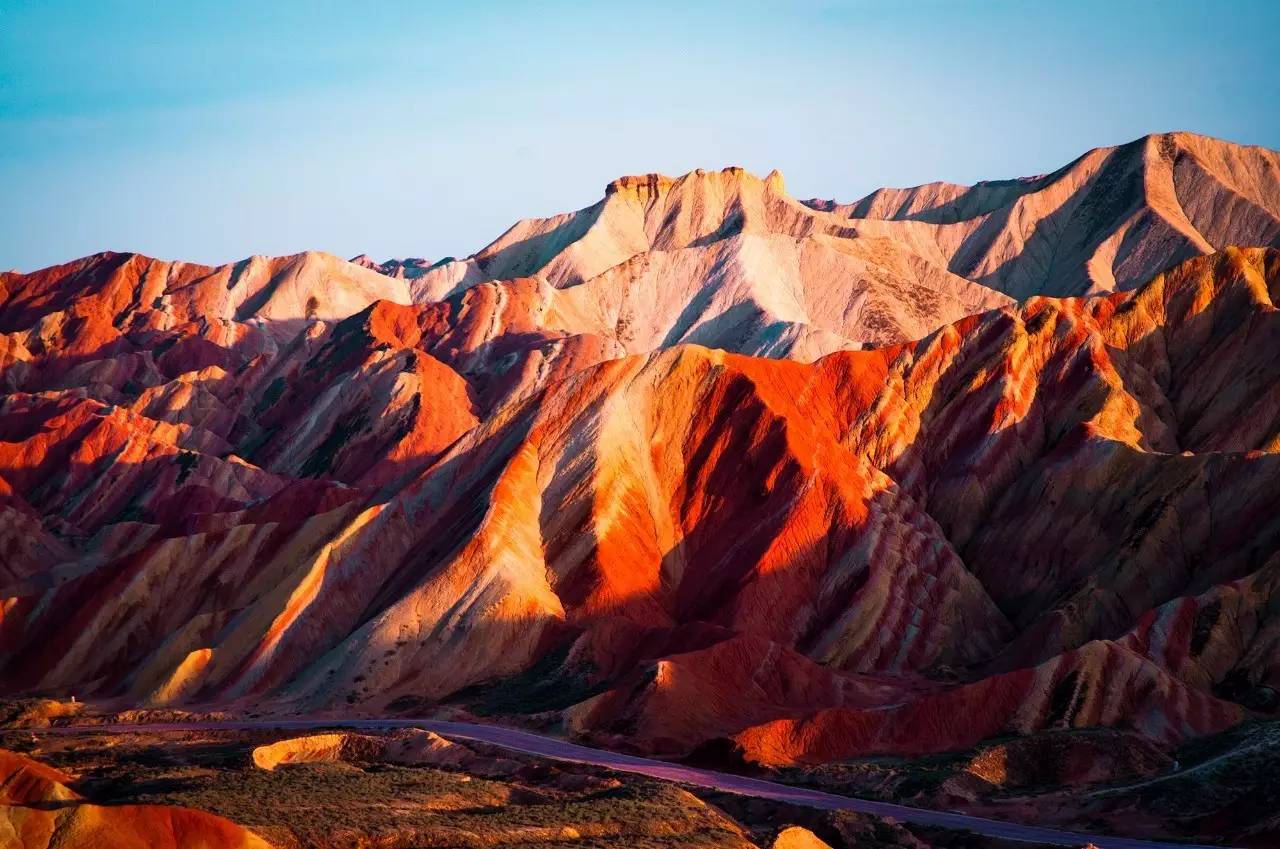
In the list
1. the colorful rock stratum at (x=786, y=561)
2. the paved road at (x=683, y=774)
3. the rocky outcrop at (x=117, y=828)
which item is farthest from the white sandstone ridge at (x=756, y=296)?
the rocky outcrop at (x=117, y=828)

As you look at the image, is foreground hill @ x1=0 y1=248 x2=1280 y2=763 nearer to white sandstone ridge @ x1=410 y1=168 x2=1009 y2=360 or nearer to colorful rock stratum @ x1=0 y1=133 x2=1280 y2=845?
colorful rock stratum @ x1=0 y1=133 x2=1280 y2=845

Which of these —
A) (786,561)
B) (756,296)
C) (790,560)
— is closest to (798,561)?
(790,560)

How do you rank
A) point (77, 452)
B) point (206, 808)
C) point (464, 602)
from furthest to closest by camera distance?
1. point (77, 452)
2. point (464, 602)
3. point (206, 808)

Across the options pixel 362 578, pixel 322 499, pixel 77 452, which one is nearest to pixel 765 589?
pixel 362 578

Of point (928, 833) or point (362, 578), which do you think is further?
point (362, 578)

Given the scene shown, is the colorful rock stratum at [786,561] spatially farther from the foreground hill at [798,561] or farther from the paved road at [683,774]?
the paved road at [683,774]

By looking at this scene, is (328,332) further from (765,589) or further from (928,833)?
(928,833)

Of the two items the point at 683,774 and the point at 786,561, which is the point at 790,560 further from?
the point at 683,774
